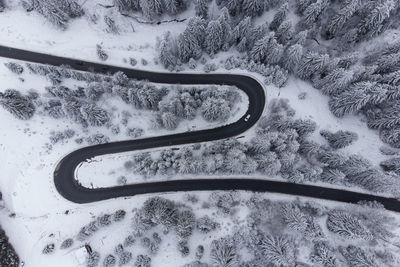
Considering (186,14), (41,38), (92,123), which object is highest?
(186,14)

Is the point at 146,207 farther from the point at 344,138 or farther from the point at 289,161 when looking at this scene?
the point at 344,138

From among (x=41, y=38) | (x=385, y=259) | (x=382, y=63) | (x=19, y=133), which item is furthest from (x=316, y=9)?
(x=19, y=133)

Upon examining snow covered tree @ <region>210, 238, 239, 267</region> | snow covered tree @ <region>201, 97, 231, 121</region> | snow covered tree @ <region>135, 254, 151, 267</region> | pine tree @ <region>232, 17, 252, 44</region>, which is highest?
pine tree @ <region>232, 17, 252, 44</region>

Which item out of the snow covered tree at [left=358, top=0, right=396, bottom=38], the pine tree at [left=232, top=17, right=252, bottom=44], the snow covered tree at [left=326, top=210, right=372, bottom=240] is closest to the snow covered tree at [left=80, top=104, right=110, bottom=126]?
the pine tree at [left=232, top=17, right=252, bottom=44]

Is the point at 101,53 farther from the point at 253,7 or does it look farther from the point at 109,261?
the point at 109,261

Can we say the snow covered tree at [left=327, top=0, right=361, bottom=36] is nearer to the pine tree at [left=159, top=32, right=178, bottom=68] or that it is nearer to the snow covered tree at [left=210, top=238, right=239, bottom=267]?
the pine tree at [left=159, top=32, right=178, bottom=68]

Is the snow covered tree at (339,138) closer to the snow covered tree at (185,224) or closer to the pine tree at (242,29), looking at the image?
the pine tree at (242,29)
